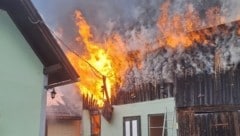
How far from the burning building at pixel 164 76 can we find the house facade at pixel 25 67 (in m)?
6.62

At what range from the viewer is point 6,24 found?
741 centimetres

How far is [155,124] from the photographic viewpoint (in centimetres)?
1499

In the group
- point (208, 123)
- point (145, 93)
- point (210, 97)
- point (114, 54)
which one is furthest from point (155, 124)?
point (114, 54)

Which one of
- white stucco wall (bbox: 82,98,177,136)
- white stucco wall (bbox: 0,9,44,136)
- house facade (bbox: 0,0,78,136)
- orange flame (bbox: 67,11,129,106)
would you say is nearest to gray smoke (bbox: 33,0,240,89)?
orange flame (bbox: 67,11,129,106)

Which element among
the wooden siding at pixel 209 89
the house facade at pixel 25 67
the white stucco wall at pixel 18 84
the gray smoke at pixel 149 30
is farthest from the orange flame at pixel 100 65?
the white stucco wall at pixel 18 84

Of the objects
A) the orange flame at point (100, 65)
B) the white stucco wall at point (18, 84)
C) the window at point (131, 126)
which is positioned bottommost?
the window at point (131, 126)

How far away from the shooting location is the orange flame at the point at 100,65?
16531 millimetres

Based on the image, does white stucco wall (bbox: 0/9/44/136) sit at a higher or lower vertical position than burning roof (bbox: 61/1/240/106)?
lower

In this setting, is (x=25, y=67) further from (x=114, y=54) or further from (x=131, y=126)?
(x=114, y=54)

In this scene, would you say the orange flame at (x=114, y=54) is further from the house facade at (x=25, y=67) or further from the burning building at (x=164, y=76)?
the house facade at (x=25, y=67)

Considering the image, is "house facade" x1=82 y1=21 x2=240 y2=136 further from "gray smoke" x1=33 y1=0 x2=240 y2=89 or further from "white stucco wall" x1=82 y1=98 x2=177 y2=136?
"gray smoke" x1=33 y1=0 x2=240 y2=89

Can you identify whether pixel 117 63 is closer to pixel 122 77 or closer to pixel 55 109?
pixel 122 77

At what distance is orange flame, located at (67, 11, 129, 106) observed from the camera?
54.2 ft

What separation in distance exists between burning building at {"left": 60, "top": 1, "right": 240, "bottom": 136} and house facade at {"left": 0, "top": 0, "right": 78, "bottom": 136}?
6.62 metres
